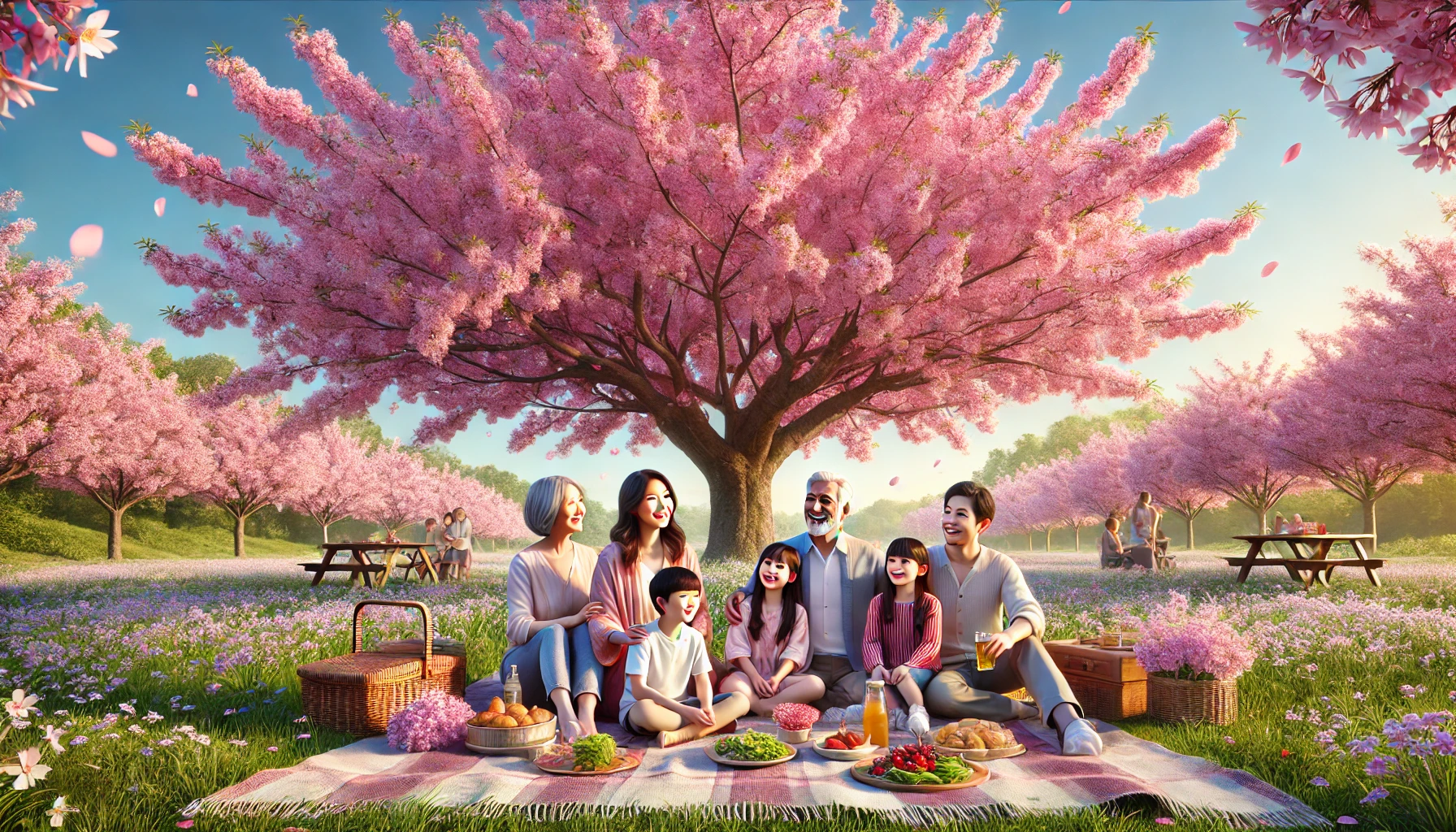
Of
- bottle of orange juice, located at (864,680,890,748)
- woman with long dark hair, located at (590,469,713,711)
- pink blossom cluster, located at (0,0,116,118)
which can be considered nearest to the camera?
pink blossom cluster, located at (0,0,116,118)

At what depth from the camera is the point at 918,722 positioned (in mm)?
4922

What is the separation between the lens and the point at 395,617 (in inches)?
374

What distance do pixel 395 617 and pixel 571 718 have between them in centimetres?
530

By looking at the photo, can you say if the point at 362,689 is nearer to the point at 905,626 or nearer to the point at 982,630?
the point at 905,626

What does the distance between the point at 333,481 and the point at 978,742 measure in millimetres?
40616

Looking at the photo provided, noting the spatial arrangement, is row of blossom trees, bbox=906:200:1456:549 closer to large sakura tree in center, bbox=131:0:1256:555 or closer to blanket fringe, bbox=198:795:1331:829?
large sakura tree in center, bbox=131:0:1256:555

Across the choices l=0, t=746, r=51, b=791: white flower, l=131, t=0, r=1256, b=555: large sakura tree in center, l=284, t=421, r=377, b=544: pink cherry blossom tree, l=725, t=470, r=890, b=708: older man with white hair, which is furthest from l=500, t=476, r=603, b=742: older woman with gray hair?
l=284, t=421, r=377, b=544: pink cherry blossom tree

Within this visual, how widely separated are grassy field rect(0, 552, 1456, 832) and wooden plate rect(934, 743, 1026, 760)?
765 mm

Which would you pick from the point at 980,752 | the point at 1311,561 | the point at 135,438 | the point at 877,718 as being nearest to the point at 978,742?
the point at 980,752

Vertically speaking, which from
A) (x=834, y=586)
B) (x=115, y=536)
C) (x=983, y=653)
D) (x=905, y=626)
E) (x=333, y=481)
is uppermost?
(x=333, y=481)

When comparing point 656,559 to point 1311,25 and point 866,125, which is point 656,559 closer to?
point 1311,25

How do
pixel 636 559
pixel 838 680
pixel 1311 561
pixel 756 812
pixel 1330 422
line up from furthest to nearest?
pixel 1330 422
pixel 1311 561
pixel 838 680
pixel 636 559
pixel 756 812

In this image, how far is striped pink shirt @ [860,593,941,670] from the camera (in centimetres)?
536

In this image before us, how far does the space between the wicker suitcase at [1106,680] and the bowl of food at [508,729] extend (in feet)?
11.0
